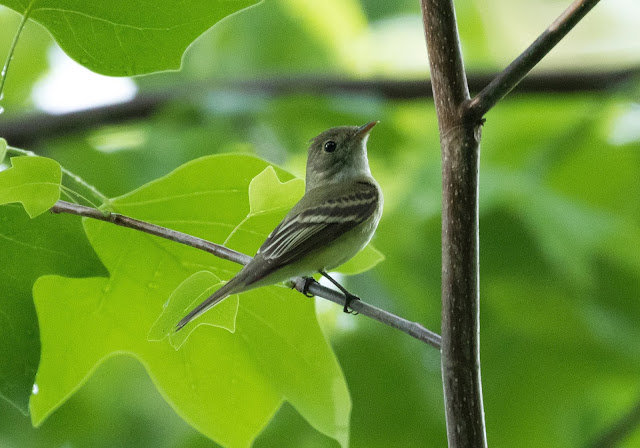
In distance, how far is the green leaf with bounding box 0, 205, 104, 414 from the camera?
98.0 inches

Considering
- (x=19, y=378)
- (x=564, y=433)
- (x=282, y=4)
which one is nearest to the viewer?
(x=19, y=378)

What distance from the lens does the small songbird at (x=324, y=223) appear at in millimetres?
2676

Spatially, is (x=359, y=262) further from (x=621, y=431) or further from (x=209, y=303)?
(x=621, y=431)

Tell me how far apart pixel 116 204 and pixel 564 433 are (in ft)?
14.8

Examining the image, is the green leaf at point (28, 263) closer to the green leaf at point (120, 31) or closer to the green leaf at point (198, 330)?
the green leaf at point (198, 330)

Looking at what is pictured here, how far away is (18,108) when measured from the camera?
756cm

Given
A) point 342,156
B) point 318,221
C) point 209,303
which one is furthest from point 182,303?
point 342,156

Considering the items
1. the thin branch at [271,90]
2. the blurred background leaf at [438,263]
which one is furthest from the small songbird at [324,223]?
the thin branch at [271,90]

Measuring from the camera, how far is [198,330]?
10.1 ft

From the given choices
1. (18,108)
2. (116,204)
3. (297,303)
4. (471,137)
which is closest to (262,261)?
(297,303)

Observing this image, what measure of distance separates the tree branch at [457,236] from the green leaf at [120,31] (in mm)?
907

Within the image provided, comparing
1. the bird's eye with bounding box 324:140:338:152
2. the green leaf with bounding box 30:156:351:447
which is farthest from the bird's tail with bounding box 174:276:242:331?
the bird's eye with bounding box 324:140:338:152

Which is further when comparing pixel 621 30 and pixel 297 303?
pixel 621 30

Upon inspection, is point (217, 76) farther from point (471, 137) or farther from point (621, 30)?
point (471, 137)
